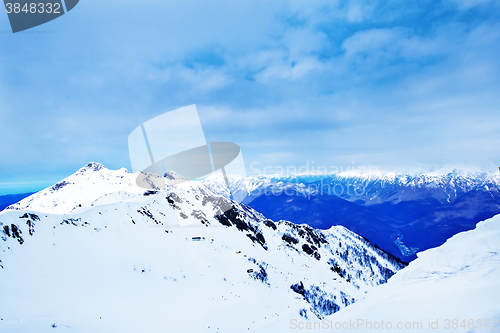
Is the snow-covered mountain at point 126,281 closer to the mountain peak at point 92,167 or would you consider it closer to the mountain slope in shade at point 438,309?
the mountain slope in shade at point 438,309

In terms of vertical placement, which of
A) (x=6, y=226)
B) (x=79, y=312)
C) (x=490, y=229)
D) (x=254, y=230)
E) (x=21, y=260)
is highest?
(x=6, y=226)

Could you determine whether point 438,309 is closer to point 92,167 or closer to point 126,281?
point 126,281

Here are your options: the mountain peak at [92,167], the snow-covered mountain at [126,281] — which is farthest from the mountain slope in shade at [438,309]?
the mountain peak at [92,167]

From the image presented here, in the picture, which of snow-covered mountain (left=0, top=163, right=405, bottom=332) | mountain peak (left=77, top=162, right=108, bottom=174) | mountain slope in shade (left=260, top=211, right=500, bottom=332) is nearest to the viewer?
mountain slope in shade (left=260, top=211, right=500, bottom=332)

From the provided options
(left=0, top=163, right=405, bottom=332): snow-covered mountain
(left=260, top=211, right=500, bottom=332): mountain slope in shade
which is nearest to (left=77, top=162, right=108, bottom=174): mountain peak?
(left=0, top=163, right=405, bottom=332): snow-covered mountain

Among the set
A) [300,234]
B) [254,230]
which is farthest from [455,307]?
[300,234]

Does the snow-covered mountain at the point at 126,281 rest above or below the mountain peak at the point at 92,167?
below

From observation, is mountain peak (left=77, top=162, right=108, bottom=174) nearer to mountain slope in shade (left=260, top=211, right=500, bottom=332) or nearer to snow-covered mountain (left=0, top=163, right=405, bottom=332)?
snow-covered mountain (left=0, top=163, right=405, bottom=332)

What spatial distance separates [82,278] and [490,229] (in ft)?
183

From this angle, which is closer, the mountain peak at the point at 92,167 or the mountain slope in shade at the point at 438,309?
the mountain slope in shade at the point at 438,309

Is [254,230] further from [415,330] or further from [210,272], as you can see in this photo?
[415,330]

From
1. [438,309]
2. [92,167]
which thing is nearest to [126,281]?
[438,309]

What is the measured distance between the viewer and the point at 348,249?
384 ft

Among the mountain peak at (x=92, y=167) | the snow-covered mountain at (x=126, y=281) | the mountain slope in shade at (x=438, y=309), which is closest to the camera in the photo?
the mountain slope in shade at (x=438, y=309)
